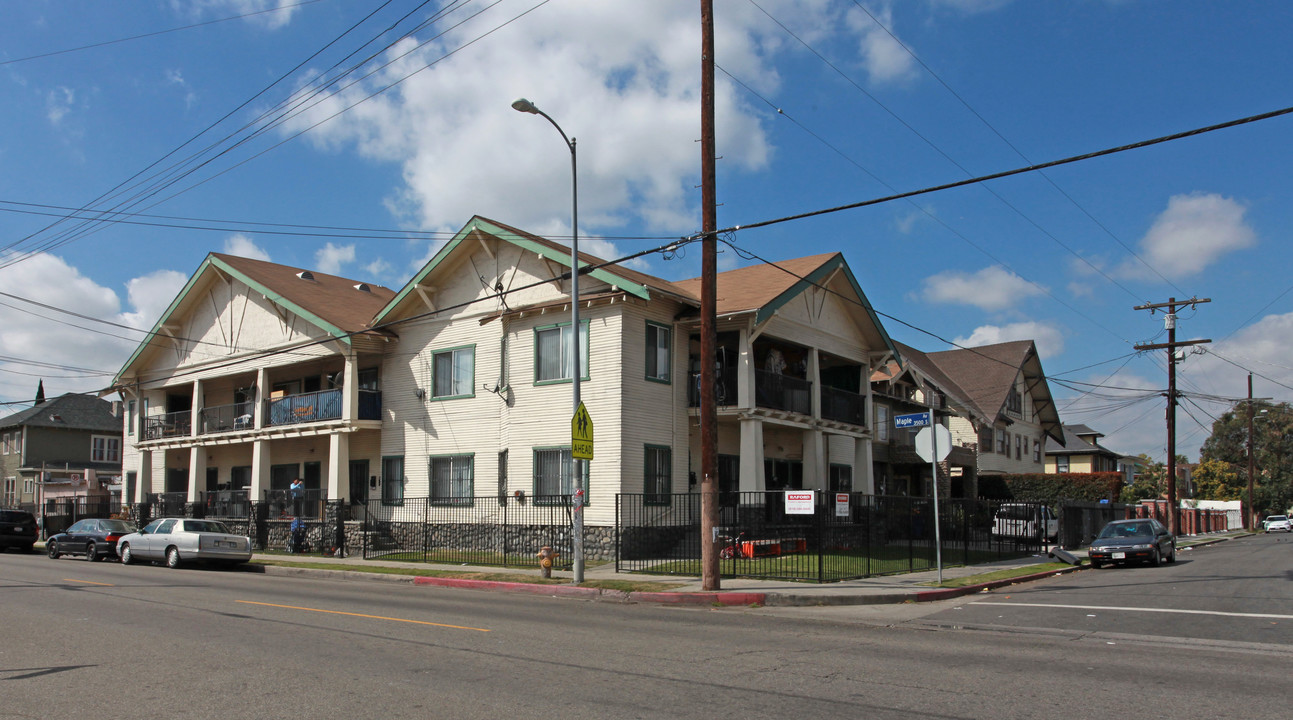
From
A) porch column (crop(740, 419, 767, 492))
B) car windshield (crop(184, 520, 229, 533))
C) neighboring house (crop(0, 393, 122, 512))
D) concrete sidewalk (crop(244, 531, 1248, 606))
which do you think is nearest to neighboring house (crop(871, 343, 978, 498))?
porch column (crop(740, 419, 767, 492))

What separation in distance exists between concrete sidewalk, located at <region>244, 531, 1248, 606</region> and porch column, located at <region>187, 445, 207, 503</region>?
1374 centimetres

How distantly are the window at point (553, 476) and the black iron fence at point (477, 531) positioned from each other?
9cm

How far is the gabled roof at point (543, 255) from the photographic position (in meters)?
23.2

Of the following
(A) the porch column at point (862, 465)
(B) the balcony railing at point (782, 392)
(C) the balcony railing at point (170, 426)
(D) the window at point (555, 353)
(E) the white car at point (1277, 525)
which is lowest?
(E) the white car at point (1277, 525)

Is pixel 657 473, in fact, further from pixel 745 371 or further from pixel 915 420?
pixel 915 420

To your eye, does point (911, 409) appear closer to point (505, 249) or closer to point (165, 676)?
point (505, 249)

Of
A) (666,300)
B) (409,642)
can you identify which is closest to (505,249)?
(666,300)

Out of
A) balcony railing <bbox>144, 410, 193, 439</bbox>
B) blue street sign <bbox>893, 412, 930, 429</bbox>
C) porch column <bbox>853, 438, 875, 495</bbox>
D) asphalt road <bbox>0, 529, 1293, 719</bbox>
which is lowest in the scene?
asphalt road <bbox>0, 529, 1293, 719</bbox>

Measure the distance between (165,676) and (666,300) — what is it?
17744 mm

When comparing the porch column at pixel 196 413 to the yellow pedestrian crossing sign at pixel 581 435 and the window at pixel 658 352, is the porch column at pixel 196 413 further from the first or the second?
the yellow pedestrian crossing sign at pixel 581 435

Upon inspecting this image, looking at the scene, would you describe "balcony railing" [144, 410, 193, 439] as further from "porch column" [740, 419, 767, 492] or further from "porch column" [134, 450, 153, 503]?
"porch column" [740, 419, 767, 492]

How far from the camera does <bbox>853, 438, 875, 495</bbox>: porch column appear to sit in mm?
31156

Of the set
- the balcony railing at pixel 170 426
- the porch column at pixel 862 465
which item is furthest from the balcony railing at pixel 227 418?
the porch column at pixel 862 465

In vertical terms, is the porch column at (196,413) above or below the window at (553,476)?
above
